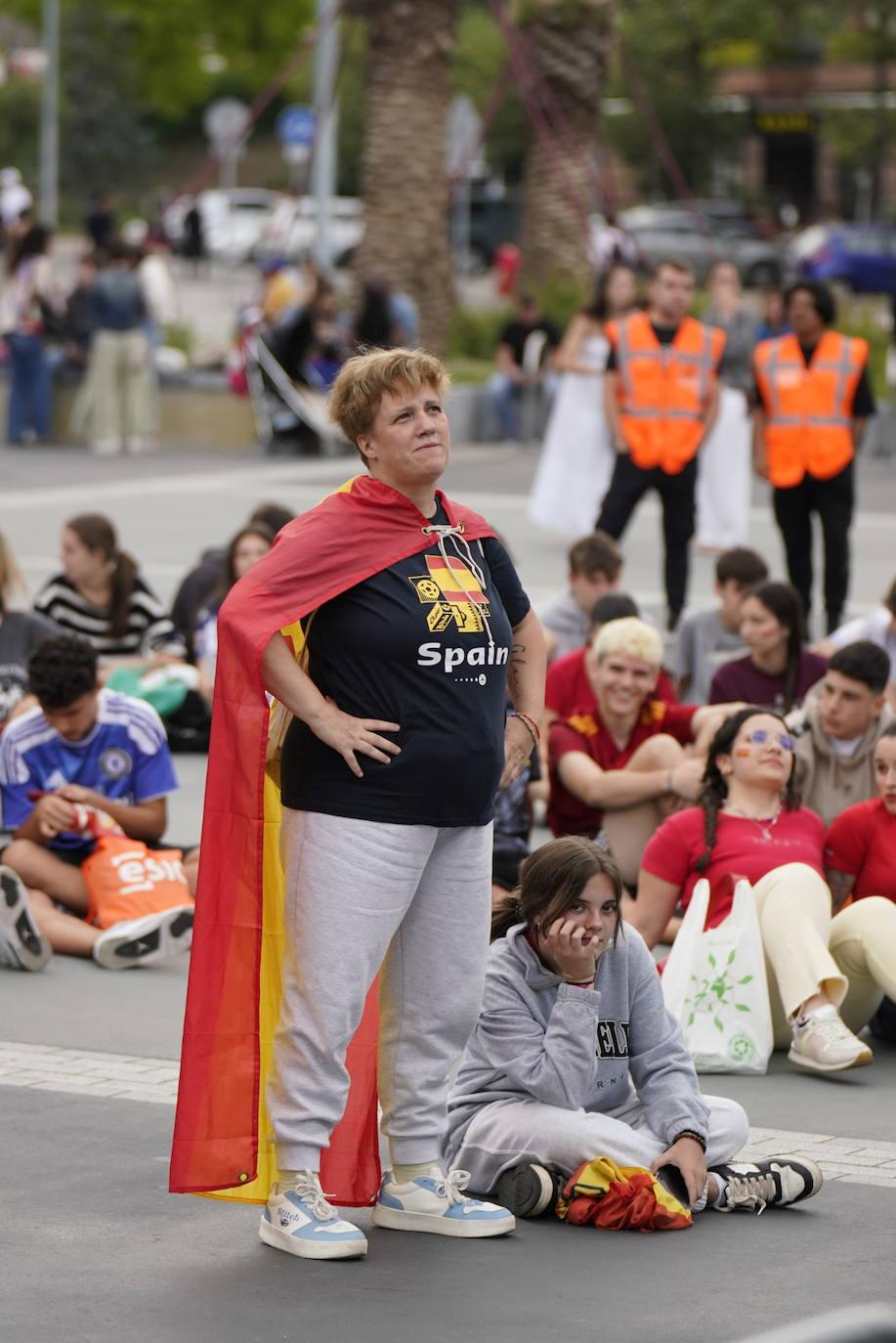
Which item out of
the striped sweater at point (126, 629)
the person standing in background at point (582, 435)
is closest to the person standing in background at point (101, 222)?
the person standing in background at point (582, 435)

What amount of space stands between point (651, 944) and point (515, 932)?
5.57 feet

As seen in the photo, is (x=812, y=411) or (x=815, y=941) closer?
(x=815, y=941)

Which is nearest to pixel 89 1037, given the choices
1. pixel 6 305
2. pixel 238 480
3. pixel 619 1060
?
pixel 619 1060

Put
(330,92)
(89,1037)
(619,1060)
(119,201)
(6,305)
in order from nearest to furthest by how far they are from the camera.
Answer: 1. (619,1060)
2. (89,1037)
3. (6,305)
4. (330,92)
5. (119,201)

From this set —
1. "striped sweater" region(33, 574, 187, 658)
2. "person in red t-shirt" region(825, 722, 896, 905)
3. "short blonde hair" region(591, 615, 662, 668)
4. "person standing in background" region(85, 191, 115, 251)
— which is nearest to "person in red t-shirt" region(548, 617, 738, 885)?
"short blonde hair" region(591, 615, 662, 668)

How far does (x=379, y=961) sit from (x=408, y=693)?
0.53 metres

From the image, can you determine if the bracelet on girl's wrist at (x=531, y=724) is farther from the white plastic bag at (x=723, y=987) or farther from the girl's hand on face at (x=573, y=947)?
the white plastic bag at (x=723, y=987)

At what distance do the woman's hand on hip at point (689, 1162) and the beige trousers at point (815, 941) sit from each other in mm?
1327

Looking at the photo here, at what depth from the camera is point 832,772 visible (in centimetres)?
790

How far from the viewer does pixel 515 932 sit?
5445 mm

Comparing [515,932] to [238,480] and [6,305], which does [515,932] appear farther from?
[6,305]

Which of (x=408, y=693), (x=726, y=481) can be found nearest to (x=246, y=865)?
(x=408, y=693)

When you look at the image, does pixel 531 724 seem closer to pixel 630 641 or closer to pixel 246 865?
pixel 246 865

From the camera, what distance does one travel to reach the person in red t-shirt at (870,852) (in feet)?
23.0
